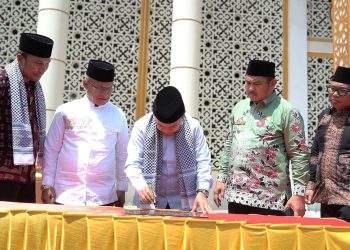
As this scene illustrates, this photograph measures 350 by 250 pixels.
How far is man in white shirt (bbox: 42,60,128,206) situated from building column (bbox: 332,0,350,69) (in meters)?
2.86

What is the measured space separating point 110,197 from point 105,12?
5497 millimetres

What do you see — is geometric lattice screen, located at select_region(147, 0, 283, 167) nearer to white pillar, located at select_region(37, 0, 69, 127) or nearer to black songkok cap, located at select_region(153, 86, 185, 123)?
white pillar, located at select_region(37, 0, 69, 127)

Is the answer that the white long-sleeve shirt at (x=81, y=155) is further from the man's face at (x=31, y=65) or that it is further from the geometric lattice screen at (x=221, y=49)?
the geometric lattice screen at (x=221, y=49)

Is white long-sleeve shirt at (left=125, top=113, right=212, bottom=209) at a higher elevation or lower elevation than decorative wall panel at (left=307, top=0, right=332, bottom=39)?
lower

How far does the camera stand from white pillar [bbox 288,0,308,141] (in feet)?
27.1

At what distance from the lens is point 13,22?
329 inches

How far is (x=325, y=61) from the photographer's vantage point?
8.53 m

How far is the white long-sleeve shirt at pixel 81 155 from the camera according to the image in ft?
11.4

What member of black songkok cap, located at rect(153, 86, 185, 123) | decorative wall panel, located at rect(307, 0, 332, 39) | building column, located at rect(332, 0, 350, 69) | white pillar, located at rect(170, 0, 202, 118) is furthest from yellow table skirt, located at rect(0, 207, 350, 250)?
decorative wall panel, located at rect(307, 0, 332, 39)

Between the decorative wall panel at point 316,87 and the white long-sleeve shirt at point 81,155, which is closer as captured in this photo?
the white long-sleeve shirt at point 81,155

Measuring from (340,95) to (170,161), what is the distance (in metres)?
1.33

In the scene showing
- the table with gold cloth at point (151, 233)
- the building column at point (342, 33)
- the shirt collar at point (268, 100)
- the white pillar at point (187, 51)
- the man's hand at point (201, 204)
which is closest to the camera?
the table with gold cloth at point (151, 233)

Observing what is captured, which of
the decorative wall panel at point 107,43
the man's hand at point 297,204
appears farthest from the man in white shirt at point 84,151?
the decorative wall panel at point 107,43

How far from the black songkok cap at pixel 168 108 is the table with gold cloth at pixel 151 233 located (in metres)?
0.76
